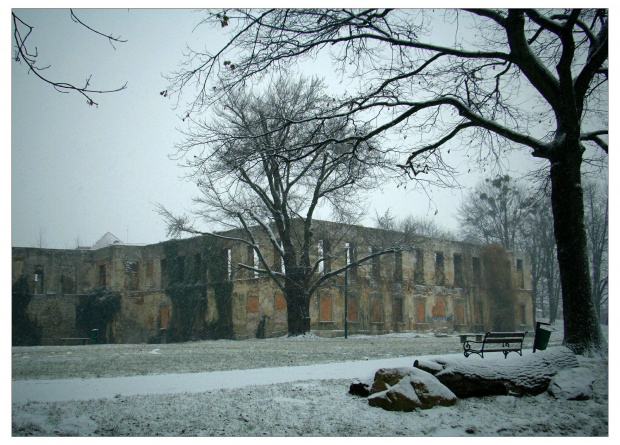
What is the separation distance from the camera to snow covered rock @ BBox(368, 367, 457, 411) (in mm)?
5648

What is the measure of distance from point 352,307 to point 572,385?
2511 cm

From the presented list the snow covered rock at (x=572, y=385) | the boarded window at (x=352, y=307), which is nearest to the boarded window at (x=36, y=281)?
the snow covered rock at (x=572, y=385)

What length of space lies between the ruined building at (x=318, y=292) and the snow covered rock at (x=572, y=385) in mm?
16673

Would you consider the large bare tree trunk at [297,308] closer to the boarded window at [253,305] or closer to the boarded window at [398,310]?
the boarded window at [253,305]

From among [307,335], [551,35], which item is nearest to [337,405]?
[551,35]

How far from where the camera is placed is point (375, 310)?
32.1m

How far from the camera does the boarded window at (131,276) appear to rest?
1152 inches

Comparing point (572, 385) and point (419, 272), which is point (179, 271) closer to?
point (419, 272)

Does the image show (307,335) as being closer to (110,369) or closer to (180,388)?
(110,369)

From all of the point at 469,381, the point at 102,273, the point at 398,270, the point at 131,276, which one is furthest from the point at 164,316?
the point at 469,381

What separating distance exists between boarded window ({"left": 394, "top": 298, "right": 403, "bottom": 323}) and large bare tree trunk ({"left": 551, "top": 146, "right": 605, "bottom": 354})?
82.4ft

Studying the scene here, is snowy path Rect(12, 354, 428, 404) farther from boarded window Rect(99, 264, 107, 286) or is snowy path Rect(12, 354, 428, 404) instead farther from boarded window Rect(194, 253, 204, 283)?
boarded window Rect(194, 253, 204, 283)

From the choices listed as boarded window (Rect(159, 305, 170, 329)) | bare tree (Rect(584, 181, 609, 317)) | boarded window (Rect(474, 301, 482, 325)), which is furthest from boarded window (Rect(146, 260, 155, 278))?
bare tree (Rect(584, 181, 609, 317))
